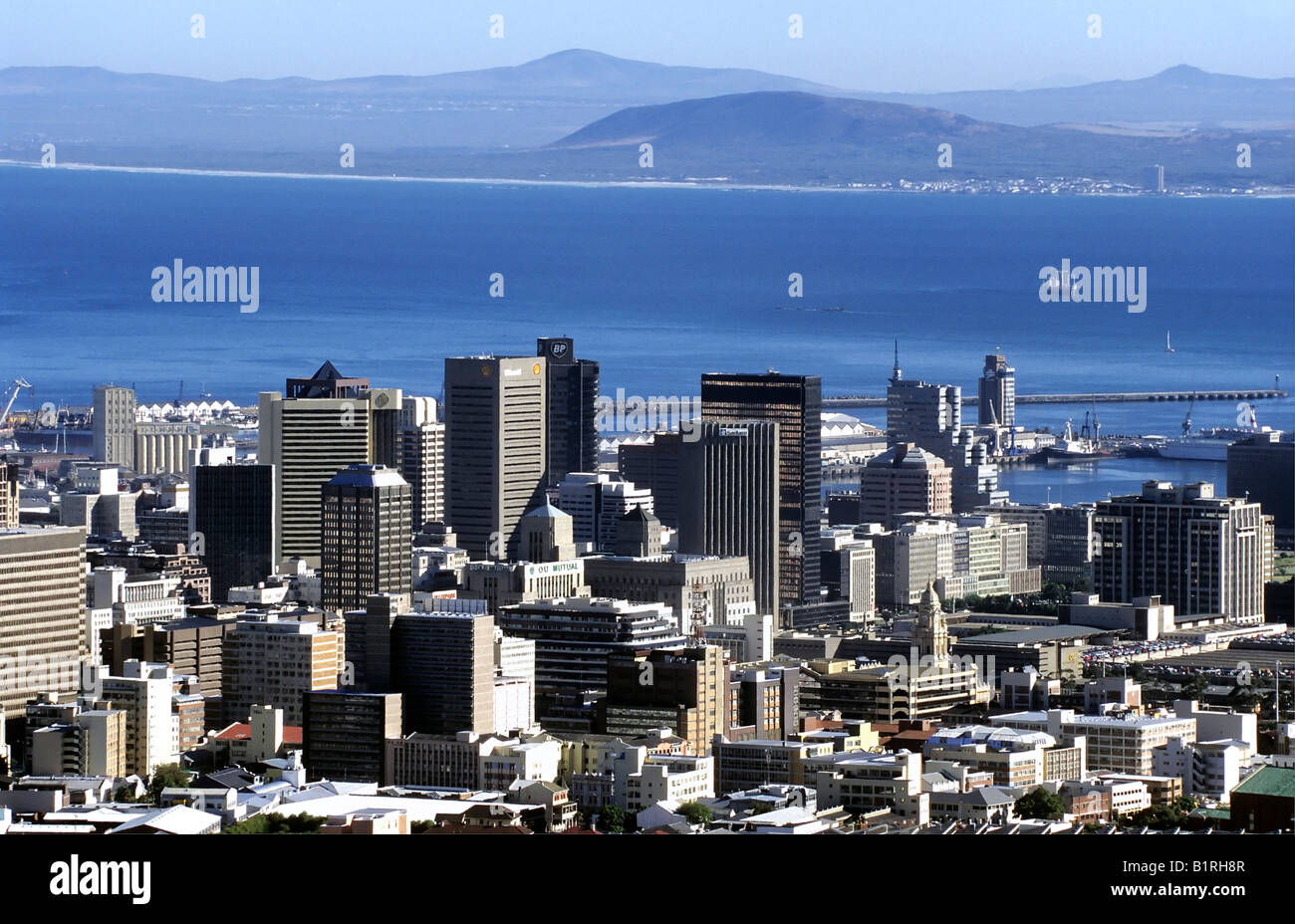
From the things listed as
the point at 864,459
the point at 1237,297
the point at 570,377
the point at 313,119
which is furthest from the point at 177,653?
the point at 1237,297

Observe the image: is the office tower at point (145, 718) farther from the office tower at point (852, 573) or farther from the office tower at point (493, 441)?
the office tower at point (493, 441)

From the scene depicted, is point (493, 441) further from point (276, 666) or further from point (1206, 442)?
point (276, 666)

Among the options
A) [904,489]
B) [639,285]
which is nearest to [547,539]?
[904,489]

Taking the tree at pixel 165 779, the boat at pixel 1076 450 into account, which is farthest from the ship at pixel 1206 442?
the tree at pixel 165 779

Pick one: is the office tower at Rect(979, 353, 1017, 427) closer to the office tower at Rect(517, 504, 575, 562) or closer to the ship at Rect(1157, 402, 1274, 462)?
the ship at Rect(1157, 402, 1274, 462)

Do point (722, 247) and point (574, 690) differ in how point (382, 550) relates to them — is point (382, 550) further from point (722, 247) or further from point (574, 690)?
point (722, 247)
